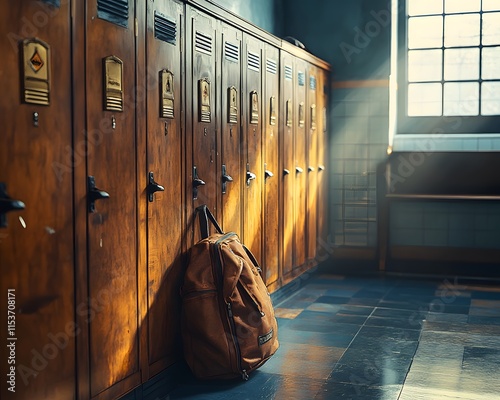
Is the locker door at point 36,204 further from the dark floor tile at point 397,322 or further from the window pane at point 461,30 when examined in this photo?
the window pane at point 461,30

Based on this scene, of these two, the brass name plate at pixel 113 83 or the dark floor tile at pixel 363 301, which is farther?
the dark floor tile at pixel 363 301

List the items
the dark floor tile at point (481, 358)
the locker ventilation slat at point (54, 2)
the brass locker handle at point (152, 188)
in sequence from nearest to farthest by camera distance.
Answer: the locker ventilation slat at point (54, 2) → the brass locker handle at point (152, 188) → the dark floor tile at point (481, 358)

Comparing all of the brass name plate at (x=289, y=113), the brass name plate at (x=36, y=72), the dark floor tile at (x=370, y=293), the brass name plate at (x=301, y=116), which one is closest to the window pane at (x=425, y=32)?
the brass name plate at (x=301, y=116)

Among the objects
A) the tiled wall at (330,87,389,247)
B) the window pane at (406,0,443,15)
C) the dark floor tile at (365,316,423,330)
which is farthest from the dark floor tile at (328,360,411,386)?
the window pane at (406,0,443,15)

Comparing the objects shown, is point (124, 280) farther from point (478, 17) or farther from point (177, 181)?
point (478, 17)

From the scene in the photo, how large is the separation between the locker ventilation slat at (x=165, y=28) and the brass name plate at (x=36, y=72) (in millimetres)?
814

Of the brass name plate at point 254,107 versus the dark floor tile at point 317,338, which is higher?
the brass name plate at point 254,107

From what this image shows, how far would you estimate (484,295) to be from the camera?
5039 mm

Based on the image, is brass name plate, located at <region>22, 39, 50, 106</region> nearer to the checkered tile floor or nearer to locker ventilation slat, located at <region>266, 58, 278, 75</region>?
the checkered tile floor

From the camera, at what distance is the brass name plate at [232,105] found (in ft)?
A: 11.9

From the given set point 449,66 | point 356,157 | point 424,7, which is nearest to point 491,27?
point 449,66

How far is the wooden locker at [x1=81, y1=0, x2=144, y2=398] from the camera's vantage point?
235 centimetres

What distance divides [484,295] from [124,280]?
3.37 metres

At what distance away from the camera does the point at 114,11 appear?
8.13 feet
